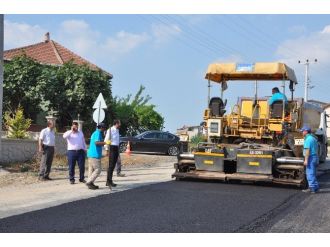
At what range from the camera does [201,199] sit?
10.6m

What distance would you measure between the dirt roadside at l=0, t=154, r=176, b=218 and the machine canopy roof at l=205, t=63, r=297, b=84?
3.20 meters

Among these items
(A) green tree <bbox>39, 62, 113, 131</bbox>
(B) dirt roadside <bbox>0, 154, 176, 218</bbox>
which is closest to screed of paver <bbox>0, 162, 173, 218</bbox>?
(B) dirt roadside <bbox>0, 154, 176, 218</bbox>

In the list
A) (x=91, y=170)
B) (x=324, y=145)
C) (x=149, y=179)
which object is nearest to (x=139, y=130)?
(x=324, y=145)

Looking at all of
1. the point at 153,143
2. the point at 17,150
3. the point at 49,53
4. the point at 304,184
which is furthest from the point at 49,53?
the point at 304,184

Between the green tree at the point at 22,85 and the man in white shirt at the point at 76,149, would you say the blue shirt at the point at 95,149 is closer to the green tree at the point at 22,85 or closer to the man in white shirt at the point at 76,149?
the man in white shirt at the point at 76,149

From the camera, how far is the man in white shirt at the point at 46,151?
13.7m

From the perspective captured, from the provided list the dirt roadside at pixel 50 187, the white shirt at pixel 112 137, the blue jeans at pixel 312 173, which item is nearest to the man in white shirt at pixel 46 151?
the dirt roadside at pixel 50 187

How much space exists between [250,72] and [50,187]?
20.1 feet

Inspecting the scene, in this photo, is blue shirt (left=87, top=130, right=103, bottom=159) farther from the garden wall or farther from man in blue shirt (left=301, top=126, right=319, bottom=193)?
the garden wall

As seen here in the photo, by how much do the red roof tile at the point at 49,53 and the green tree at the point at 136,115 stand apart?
335 cm

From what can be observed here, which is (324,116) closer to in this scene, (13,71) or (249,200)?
(249,200)

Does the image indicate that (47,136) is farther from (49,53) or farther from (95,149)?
(49,53)

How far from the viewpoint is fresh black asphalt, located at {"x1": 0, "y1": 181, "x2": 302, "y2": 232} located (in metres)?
7.67

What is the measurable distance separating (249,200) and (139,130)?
26519 mm
